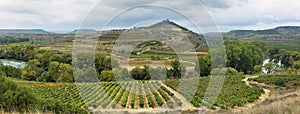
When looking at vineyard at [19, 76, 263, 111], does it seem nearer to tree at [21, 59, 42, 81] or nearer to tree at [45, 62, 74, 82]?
tree at [45, 62, 74, 82]

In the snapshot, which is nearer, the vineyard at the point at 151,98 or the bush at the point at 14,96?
the bush at the point at 14,96

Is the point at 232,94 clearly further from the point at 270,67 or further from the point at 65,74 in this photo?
the point at 65,74

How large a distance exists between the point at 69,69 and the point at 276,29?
18325cm

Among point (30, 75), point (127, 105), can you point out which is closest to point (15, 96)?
point (127, 105)

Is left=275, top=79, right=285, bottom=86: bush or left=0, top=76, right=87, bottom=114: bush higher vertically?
left=0, top=76, right=87, bottom=114: bush

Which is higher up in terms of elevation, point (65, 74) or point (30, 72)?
point (65, 74)

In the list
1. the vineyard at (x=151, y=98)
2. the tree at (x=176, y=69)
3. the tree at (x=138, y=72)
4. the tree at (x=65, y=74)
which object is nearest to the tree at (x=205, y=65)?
the tree at (x=176, y=69)

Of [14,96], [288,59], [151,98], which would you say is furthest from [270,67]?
[14,96]

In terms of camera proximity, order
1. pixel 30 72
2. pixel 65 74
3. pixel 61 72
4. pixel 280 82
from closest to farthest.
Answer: pixel 280 82
pixel 65 74
pixel 61 72
pixel 30 72

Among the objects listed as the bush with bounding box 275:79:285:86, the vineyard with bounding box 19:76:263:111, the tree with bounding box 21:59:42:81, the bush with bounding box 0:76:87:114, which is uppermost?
the bush with bounding box 0:76:87:114

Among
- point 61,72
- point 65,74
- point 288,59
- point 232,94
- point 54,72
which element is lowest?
point 54,72

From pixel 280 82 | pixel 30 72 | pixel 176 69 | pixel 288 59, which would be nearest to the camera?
pixel 280 82

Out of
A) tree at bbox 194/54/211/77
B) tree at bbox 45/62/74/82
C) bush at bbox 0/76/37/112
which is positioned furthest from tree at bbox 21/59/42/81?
bush at bbox 0/76/37/112

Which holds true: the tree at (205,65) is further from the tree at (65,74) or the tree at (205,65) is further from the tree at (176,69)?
the tree at (65,74)
